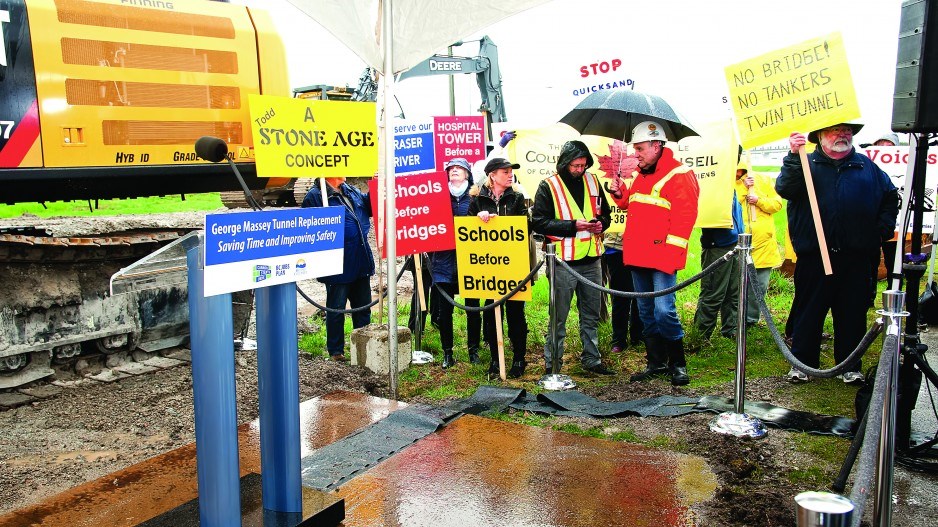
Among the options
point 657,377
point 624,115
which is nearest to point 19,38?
point 624,115

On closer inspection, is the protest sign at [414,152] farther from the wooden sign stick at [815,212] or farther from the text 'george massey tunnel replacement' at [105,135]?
the wooden sign stick at [815,212]

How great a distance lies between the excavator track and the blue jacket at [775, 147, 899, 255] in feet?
16.5

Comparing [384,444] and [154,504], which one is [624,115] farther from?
[154,504]

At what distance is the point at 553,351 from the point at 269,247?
12.0ft

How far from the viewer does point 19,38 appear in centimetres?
556

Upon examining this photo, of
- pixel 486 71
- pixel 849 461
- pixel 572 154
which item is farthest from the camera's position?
pixel 486 71

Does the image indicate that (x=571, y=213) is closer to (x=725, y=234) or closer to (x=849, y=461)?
(x=725, y=234)

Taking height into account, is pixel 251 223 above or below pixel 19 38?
below

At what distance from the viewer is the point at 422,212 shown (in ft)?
23.2

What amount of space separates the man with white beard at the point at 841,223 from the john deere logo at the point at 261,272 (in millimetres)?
4254

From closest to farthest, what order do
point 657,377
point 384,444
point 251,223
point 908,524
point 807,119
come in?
1. point 251,223
2. point 908,524
3. point 384,444
4. point 807,119
5. point 657,377

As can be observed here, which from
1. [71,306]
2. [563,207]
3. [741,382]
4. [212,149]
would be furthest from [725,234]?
[71,306]

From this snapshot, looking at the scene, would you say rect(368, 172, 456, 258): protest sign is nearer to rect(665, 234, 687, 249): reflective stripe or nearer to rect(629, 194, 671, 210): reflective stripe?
rect(629, 194, 671, 210): reflective stripe

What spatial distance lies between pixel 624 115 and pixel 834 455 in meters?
3.91
